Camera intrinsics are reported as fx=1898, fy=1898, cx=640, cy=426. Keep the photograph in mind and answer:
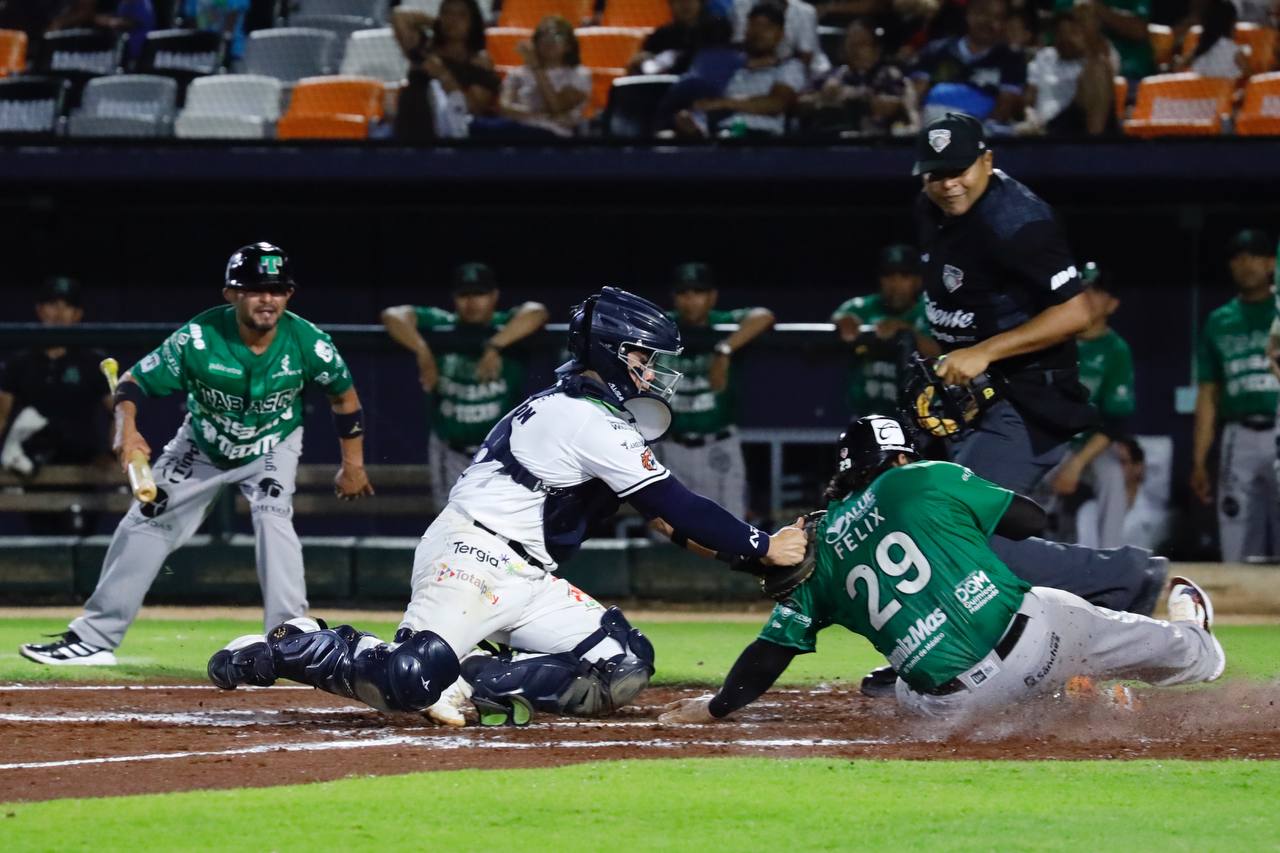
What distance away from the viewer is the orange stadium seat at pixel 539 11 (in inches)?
513

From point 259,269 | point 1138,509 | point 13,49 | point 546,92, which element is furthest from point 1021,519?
point 13,49

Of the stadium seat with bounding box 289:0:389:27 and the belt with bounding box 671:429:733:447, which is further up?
the stadium seat with bounding box 289:0:389:27

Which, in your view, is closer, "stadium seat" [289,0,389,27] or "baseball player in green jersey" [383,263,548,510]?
"baseball player in green jersey" [383,263,548,510]

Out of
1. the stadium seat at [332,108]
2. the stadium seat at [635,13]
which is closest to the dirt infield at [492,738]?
the stadium seat at [332,108]

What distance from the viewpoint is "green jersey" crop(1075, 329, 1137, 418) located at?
10.0 metres

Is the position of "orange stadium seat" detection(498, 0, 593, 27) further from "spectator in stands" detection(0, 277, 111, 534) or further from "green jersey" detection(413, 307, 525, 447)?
"spectator in stands" detection(0, 277, 111, 534)

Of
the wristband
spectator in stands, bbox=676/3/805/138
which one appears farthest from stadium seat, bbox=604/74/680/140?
the wristband

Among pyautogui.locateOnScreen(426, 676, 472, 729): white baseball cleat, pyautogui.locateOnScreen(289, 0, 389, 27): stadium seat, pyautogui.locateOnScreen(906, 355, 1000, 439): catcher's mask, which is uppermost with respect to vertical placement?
pyautogui.locateOnScreen(289, 0, 389, 27): stadium seat

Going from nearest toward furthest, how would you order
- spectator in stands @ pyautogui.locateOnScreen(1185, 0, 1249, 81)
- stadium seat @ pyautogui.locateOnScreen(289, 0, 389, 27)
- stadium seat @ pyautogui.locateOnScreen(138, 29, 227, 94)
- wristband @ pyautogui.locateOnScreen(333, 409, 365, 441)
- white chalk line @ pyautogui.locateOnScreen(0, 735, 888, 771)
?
white chalk line @ pyautogui.locateOnScreen(0, 735, 888, 771), wristband @ pyautogui.locateOnScreen(333, 409, 365, 441), spectator in stands @ pyautogui.locateOnScreen(1185, 0, 1249, 81), stadium seat @ pyautogui.locateOnScreen(138, 29, 227, 94), stadium seat @ pyautogui.locateOnScreen(289, 0, 389, 27)

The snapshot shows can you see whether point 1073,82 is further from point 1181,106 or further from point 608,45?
point 608,45

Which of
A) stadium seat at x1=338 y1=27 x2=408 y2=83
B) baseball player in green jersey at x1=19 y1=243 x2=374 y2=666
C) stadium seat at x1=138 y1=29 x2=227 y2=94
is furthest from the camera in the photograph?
stadium seat at x1=138 y1=29 x2=227 y2=94

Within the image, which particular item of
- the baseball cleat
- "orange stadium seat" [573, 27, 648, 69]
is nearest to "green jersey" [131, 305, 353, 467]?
the baseball cleat

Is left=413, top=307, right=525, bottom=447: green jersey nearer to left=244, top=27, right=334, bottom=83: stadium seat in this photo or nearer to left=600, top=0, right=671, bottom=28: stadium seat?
left=244, top=27, right=334, bottom=83: stadium seat

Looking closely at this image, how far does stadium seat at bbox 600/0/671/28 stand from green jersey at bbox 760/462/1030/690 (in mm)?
8320
